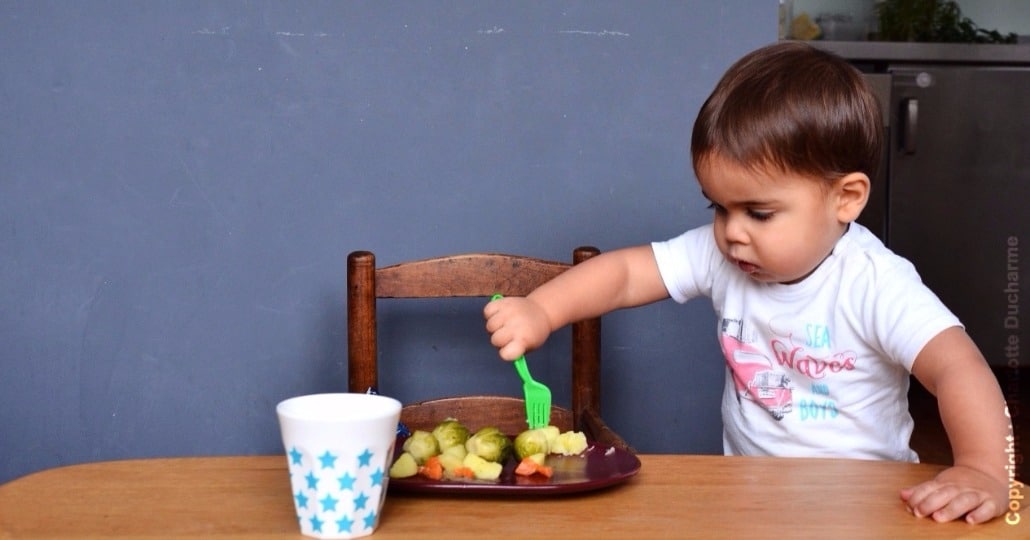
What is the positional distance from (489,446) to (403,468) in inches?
3.2

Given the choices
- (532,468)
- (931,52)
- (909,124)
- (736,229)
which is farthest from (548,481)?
(931,52)

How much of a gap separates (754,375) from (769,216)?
206 millimetres

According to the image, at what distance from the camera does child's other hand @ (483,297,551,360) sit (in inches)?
39.4

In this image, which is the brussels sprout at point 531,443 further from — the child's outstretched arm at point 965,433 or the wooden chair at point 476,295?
the wooden chair at point 476,295

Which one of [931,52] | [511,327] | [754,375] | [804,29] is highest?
[804,29]

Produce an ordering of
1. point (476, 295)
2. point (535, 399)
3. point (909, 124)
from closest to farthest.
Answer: point (535, 399) < point (476, 295) < point (909, 124)

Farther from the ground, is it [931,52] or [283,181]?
[931,52]

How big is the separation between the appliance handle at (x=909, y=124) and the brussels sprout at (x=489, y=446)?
2.88 metres

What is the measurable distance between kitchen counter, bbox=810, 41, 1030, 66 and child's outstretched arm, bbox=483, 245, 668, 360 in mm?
2399

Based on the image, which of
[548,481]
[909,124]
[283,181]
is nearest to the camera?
[548,481]

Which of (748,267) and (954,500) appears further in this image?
(748,267)

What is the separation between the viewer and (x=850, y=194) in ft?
3.75

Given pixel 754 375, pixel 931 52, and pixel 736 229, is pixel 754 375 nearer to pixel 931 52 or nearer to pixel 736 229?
pixel 736 229

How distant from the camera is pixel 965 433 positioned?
893 mm
